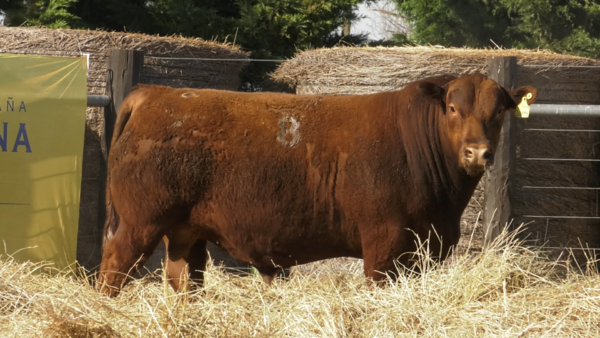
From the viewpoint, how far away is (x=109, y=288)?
5531mm

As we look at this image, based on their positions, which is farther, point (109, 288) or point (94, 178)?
point (94, 178)

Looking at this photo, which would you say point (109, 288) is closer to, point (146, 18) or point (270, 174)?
point (270, 174)

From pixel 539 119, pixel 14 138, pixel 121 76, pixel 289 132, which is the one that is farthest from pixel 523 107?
pixel 14 138

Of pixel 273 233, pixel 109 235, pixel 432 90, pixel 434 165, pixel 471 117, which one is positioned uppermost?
pixel 432 90

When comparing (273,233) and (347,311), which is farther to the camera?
(273,233)

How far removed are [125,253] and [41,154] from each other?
1638 millimetres

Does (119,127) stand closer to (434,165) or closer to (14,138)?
(14,138)

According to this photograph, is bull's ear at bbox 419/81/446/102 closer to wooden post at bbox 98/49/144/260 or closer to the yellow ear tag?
the yellow ear tag

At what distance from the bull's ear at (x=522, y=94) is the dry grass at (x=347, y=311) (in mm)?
1175

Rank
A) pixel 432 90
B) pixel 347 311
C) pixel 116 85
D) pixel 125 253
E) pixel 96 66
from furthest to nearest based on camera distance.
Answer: pixel 96 66, pixel 116 85, pixel 125 253, pixel 432 90, pixel 347 311

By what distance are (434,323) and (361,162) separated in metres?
1.38

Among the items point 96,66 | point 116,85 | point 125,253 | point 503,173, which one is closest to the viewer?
point 125,253

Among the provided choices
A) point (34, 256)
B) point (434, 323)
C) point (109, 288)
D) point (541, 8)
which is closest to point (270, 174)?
point (109, 288)

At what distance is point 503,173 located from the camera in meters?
6.92
